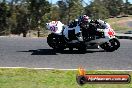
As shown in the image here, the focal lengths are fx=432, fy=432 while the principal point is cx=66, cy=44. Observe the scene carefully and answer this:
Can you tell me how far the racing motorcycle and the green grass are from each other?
6194 mm

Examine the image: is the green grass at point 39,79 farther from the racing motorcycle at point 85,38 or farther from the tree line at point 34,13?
the tree line at point 34,13

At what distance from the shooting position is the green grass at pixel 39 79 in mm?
8914

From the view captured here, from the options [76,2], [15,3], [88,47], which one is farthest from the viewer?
[15,3]

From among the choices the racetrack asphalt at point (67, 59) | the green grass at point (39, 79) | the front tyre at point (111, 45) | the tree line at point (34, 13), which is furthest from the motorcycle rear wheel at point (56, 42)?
the tree line at point (34, 13)

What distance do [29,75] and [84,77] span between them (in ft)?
12.4

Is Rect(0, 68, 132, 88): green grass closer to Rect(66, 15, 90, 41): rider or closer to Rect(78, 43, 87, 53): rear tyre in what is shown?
Rect(78, 43, 87, 53): rear tyre

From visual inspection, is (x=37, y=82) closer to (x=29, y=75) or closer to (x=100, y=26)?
(x=29, y=75)

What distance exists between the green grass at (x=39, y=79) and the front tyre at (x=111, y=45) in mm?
6726

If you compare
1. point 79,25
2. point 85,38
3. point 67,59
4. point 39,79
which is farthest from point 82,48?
point 39,79

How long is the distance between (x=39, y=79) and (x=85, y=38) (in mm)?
7858

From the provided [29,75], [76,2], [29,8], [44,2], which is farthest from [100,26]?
[76,2]

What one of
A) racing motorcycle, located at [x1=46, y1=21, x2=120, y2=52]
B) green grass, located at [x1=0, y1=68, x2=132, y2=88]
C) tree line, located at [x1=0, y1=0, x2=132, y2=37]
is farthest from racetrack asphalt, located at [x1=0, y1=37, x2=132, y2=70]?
tree line, located at [x1=0, y1=0, x2=132, y2=37]

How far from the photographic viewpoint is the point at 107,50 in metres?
17.7

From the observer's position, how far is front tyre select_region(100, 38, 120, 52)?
17.6 meters
